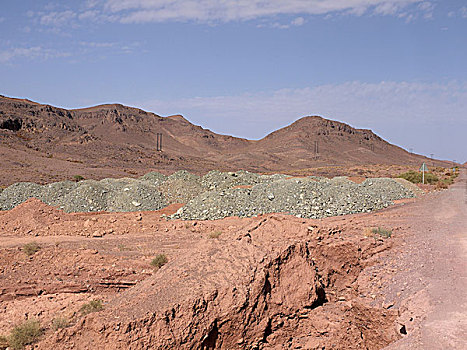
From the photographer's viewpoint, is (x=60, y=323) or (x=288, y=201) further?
(x=288, y=201)

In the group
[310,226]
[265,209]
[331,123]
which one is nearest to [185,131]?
[331,123]

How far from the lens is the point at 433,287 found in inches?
272

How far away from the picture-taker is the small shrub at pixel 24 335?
21.7 feet

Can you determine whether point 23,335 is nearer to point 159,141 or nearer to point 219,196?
point 219,196

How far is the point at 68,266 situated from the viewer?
10.6m

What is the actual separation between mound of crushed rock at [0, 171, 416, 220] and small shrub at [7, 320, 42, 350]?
470 inches

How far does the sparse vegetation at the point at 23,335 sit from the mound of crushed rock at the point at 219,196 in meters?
11.9

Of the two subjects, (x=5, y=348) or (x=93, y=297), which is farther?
(x=93, y=297)

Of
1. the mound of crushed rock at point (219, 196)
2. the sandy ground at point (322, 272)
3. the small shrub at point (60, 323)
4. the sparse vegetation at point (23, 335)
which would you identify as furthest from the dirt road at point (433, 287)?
the mound of crushed rock at point (219, 196)

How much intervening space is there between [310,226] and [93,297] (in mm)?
5531

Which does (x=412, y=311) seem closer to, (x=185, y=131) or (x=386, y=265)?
(x=386, y=265)

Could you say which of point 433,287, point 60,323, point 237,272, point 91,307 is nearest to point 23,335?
point 60,323

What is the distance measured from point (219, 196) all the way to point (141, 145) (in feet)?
292

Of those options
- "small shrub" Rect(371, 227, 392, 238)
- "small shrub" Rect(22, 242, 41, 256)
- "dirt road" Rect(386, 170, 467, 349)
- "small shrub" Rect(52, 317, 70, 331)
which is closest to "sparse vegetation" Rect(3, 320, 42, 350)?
"small shrub" Rect(52, 317, 70, 331)
